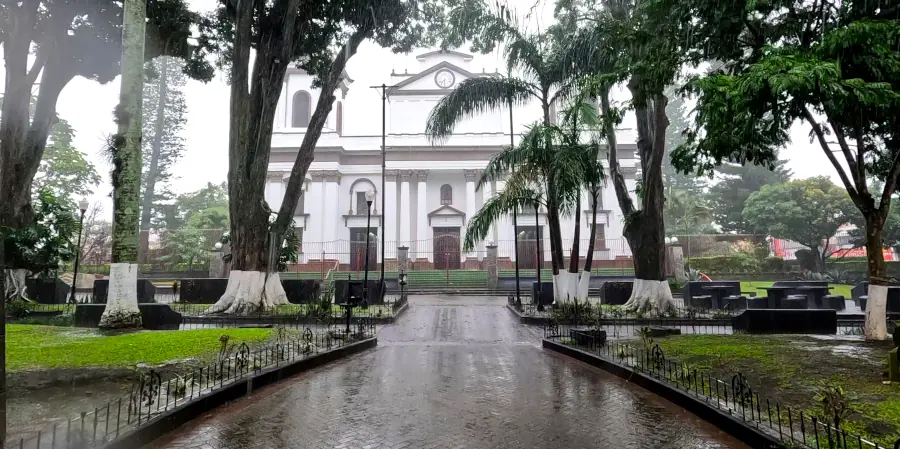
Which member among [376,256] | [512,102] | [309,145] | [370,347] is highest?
[512,102]

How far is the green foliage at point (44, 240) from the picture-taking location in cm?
1432

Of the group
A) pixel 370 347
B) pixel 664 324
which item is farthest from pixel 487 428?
pixel 664 324

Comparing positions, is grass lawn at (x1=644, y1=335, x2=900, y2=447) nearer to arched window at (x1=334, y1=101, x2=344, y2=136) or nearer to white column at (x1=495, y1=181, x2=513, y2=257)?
white column at (x1=495, y1=181, x2=513, y2=257)

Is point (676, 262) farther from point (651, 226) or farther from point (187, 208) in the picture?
point (187, 208)

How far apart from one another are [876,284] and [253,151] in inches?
561

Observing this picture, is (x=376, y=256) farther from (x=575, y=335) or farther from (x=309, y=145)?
(x=575, y=335)

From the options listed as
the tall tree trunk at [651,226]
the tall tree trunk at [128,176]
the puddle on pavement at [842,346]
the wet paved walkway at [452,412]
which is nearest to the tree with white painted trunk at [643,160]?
the tall tree trunk at [651,226]

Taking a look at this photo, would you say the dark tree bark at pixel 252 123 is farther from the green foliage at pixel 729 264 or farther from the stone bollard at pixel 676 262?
the green foliage at pixel 729 264

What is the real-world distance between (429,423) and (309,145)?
12.0 m

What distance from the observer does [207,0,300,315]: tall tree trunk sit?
14.0 m

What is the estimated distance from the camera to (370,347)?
984 centimetres

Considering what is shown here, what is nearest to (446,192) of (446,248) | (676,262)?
(446,248)

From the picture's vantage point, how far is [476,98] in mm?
15758

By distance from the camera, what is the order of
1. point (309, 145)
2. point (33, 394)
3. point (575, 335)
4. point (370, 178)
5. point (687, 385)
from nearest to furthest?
point (33, 394)
point (687, 385)
point (575, 335)
point (309, 145)
point (370, 178)
